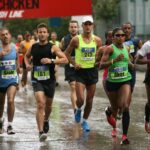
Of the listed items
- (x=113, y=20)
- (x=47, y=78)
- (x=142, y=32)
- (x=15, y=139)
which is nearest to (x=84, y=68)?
(x=47, y=78)

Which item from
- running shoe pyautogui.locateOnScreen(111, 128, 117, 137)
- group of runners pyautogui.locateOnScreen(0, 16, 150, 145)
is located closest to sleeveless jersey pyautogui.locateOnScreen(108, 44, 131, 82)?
group of runners pyautogui.locateOnScreen(0, 16, 150, 145)

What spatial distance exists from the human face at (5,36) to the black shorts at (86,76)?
1.34 metres

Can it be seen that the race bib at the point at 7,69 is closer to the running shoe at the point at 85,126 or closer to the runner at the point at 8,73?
the runner at the point at 8,73

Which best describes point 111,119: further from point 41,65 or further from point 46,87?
point 41,65

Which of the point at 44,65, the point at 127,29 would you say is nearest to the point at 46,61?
the point at 44,65

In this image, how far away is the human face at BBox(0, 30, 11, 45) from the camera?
11523mm

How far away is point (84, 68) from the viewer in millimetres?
11578

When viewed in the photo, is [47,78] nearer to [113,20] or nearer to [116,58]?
[116,58]

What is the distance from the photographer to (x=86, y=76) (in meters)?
11.6

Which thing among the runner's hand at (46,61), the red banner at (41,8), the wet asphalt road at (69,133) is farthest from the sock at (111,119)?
the red banner at (41,8)

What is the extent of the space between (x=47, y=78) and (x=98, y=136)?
1.28 m

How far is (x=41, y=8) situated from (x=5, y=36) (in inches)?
153

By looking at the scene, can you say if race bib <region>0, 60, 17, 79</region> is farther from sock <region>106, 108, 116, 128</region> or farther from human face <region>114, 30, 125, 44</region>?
human face <region>114, 30, 125, 44</region>

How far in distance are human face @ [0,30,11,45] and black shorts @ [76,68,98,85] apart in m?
1.34
